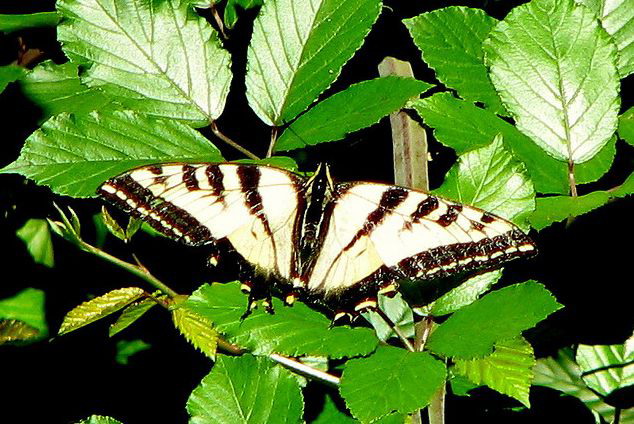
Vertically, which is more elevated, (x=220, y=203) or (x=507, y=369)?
(x=220, y=203)

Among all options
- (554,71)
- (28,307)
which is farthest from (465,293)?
(28,307)

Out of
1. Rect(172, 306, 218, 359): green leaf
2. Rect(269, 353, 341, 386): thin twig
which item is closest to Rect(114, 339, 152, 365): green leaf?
Rect(172, 306, 218, 359): green leaf

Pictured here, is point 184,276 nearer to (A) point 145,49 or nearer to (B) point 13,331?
(B) point 13,331

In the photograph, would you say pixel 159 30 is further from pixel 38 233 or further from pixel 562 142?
pixel 38 233

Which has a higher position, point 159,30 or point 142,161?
point 159,30

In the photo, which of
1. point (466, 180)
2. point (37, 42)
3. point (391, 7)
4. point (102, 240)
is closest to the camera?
point (466, 180)

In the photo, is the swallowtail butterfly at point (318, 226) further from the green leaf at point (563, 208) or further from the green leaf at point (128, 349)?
the green leaf at point (128, 349)

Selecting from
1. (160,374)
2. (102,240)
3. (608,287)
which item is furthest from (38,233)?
(608,287)
